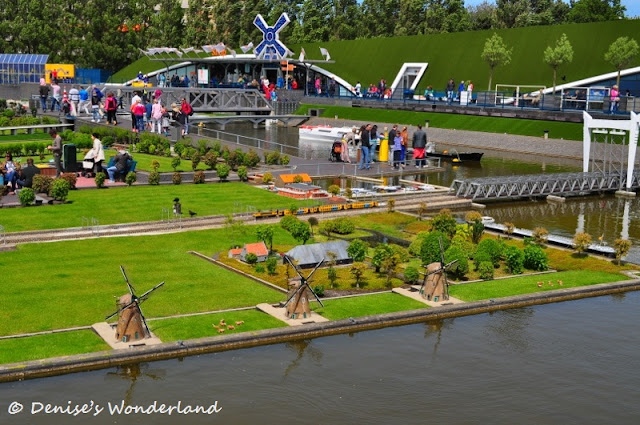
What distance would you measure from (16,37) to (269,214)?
92.8 m

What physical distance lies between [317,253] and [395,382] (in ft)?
28.0

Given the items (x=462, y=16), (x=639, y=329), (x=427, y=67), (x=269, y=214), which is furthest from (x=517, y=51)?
(x=639, y=329)

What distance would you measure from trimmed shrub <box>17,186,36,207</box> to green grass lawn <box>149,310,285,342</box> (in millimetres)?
13537

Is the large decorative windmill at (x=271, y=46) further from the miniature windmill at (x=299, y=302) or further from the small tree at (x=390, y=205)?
the miniature windmill at (x=299, y=302)

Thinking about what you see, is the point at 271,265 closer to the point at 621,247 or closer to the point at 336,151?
the point at 621,247

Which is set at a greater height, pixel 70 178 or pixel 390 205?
pixel 70 178

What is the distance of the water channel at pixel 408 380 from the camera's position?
18.3 meters

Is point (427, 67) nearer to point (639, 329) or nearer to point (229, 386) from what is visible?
point (639, 329)

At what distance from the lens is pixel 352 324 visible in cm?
2289

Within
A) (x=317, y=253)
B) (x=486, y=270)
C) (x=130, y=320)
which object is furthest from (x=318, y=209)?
(x=130, y=320)

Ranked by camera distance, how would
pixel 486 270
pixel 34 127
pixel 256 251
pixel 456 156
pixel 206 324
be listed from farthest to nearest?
pixel 34 127 < pixel 456 156 < pixel 256 251 < pixel 486 270 < pixel 206 324

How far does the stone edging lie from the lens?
19234 millimetres

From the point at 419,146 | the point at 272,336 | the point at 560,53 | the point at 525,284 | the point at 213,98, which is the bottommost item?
the point at 272,336

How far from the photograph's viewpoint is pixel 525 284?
2708 centimetres
